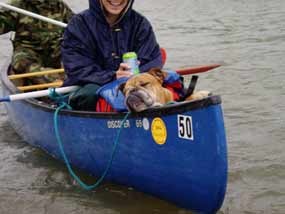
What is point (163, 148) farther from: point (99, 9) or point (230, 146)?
point (230, 146)

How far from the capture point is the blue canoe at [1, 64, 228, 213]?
3.48 meters

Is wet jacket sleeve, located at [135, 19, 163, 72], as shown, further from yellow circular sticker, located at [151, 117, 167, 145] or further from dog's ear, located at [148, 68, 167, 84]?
yellow circular sticker, located at [151, 117, 167, 145]

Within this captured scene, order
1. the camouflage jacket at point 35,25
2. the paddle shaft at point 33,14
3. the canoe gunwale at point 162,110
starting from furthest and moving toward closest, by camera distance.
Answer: the camouflage jacket at point 35,25 → the paddle shaft at point 33,14 → the canoe gunwale at point 162,110

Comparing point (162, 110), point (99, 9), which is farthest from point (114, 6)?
point (162, 110)

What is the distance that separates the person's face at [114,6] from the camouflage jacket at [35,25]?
2180 millimetres

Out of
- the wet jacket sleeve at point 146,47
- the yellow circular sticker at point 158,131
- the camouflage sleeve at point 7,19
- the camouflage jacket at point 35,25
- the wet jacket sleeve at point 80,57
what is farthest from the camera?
the camouflage jacket at point 35,25

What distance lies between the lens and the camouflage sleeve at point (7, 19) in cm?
623

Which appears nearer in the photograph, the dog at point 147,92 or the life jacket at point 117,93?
the dog at point 147,92

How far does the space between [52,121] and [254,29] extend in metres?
7.11

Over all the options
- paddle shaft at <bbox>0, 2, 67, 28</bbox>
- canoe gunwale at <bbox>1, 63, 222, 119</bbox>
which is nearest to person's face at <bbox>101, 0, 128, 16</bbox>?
canoe gunwale at <bbox>1, 63, 222, 119</bbox>

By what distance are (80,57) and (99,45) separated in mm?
179

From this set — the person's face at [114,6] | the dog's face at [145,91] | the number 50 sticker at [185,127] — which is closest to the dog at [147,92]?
the dog's face at [145,91]

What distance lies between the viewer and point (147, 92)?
12.4 ft

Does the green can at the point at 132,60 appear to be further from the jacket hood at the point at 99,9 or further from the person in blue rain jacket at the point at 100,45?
the jacket hood at the point at 99,9
